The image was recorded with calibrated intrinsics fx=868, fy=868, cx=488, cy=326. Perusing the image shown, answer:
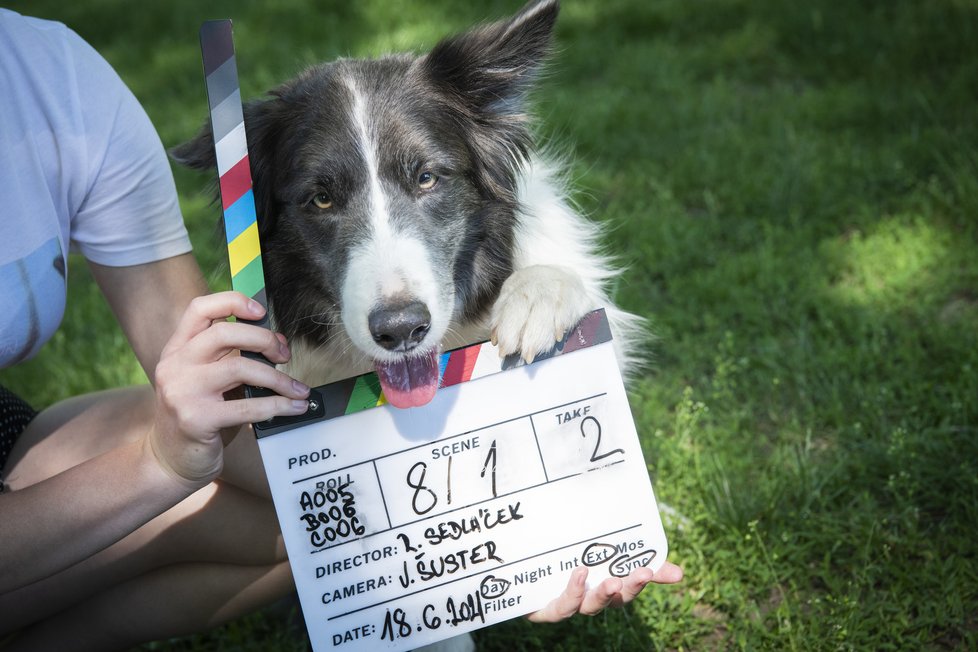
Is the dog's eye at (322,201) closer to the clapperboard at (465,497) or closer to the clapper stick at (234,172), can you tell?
the clapper stick at (234,172)

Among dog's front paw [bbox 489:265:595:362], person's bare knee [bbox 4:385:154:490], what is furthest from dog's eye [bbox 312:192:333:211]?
person's bare knee [bbox 4:385:154:490]

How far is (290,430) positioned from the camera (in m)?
1.92

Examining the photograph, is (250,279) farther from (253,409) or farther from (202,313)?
(253,409)

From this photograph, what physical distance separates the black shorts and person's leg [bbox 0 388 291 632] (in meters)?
0.03

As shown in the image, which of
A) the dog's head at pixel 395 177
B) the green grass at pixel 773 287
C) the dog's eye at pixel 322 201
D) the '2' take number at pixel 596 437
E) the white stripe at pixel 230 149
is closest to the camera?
the white stripe at pixel 230 149

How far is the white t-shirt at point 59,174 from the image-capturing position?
2.06m

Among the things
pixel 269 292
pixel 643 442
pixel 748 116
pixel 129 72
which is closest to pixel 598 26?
pixel 748 116

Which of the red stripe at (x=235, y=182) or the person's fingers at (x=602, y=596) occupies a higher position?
the red stripe at (x=235, y=182)

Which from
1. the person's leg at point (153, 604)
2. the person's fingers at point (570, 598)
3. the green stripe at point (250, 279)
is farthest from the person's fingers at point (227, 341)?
the person's leg at point (153, 604)

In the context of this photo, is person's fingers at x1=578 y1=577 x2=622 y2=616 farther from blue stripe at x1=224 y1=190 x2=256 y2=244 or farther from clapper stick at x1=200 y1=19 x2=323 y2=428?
blue stripe at x1=224 y1=190 x2=256 y2=244

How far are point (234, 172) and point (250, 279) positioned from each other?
230mm

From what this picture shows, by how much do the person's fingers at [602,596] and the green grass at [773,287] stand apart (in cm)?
54

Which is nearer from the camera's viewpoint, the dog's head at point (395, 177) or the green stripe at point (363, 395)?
the green stripe at point (363, 395)

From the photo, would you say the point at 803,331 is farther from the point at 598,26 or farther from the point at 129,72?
the point at 129,72
